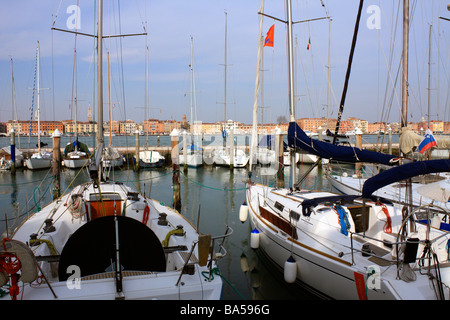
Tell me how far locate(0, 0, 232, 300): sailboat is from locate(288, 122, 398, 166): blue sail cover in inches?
148

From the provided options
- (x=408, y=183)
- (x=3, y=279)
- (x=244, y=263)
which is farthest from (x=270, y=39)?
(x=3, y=279)

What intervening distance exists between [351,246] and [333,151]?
2.91 metres

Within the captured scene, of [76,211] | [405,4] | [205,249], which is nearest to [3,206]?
[76,211]

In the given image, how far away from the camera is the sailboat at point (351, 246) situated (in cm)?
514

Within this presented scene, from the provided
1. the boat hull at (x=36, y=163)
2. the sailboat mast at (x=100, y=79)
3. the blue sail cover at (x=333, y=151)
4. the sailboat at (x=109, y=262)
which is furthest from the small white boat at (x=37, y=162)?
the blue sail cover at (x=333, y=151)

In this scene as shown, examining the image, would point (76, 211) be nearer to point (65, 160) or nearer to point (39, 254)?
point (39, 254)

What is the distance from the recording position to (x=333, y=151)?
8219mm

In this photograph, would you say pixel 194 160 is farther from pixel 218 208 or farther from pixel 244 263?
pixel 244 263

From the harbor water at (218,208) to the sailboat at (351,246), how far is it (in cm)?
46

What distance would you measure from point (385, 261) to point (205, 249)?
132 inches

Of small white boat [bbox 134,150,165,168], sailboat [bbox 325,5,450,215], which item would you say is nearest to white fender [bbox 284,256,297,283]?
sailboat [bbox 325,5,450,215]

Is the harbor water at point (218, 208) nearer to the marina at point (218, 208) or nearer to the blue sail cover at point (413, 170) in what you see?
the marina at point (218, 208)

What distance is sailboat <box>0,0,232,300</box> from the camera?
3.95 m

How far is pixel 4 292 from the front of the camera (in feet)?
13.1
